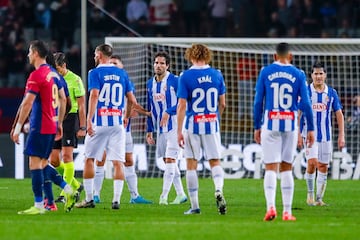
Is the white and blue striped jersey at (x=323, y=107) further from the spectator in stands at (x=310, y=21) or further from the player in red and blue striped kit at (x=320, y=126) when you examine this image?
the spectator in stands at (x=310, y=21)

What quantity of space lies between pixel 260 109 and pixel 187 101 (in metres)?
1.50

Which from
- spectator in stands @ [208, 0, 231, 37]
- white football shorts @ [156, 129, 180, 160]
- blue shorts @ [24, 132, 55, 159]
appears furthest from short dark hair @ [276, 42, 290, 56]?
spectator in stands @ [208, 0, 231, 37]

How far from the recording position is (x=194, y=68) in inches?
612

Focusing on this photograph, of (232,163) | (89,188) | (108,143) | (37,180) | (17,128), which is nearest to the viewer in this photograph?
(17,128)

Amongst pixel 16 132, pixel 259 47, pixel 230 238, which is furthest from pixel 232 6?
pixel 230 238

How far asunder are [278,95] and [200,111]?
1457 millimetres

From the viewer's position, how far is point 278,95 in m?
14.5

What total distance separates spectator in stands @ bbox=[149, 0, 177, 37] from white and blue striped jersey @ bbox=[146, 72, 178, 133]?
1276 cm

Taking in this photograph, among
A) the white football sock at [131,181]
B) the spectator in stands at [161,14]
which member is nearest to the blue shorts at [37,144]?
the white football sock at [131,181]

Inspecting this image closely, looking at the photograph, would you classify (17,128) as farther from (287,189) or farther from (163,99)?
(163,99)

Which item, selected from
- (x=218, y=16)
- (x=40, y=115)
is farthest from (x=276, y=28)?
(x=40, y=115)

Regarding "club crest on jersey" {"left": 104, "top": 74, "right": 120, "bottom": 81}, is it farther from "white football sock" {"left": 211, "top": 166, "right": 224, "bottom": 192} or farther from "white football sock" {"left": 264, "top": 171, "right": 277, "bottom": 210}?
"white football sock" {"left": 264, "top": 171, "right": 277, "bottom": 210}

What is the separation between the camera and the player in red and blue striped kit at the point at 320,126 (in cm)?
1842

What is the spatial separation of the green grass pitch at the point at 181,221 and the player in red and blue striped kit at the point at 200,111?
625 mm
